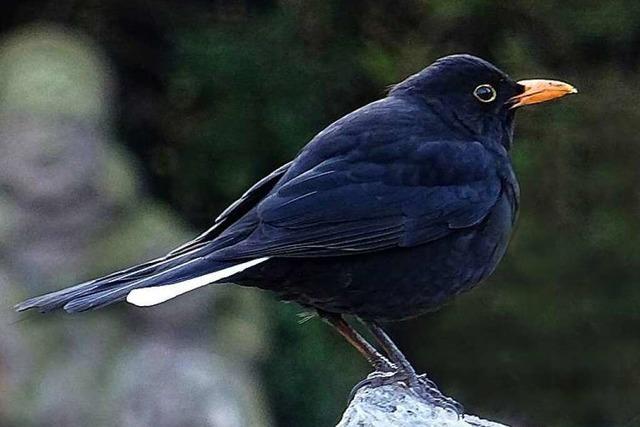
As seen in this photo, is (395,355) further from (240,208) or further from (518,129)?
(518,129)

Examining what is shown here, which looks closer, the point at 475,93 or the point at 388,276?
the point at 388,276

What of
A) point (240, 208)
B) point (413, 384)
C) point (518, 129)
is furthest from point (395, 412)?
point (518, 129)

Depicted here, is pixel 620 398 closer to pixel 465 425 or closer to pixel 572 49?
pixel 572 49

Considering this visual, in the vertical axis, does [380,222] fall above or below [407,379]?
above

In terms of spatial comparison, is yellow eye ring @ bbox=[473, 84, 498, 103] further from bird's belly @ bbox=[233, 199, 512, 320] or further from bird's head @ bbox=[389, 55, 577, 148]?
bird's belly @ bbox=[233, 199, 512, 320]

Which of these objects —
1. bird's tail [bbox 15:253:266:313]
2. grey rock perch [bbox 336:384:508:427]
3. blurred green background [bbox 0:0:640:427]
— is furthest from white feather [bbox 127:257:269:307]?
blurred green background [bbox 0:0:640:427]

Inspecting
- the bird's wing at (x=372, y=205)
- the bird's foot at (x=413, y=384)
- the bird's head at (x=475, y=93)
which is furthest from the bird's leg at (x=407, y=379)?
the bird's head at (x=475, y=93)

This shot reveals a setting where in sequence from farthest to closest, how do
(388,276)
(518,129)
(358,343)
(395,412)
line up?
1. (518,129)
2. (358,343)
3. (388,276)
4. (395,412)
